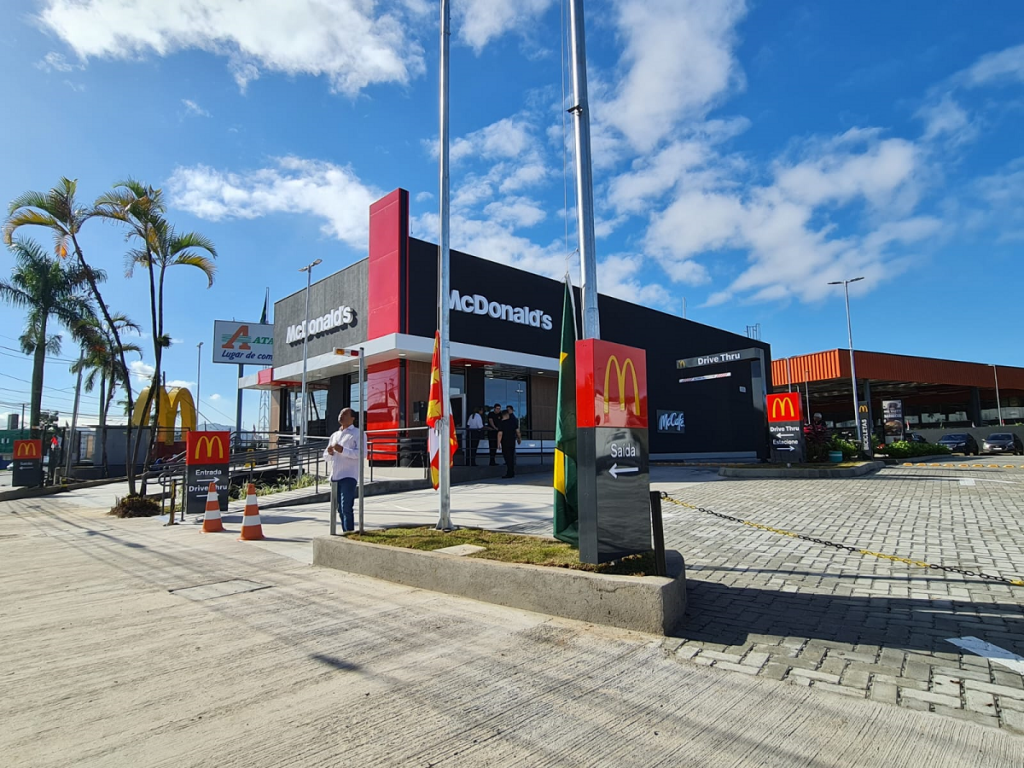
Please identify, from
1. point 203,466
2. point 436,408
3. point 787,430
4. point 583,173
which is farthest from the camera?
point 787,430

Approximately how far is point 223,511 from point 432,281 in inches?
392

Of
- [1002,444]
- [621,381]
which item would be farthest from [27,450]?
[1002,444]

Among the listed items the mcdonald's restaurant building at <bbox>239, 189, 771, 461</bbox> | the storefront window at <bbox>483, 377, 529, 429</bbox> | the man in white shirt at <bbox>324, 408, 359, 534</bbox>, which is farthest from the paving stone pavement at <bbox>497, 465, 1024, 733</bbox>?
the storefront window at <bbox>483, 377, 529, 429</bbox>

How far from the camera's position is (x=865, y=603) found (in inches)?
177

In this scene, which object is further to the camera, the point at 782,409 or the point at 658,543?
the point at 782,409

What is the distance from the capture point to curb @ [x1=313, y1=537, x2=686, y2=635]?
4004mm

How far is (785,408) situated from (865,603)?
1290 centimetres

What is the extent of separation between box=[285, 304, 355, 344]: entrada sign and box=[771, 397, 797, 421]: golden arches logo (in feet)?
46.1

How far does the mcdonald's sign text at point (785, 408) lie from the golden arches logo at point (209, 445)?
14.2 meters

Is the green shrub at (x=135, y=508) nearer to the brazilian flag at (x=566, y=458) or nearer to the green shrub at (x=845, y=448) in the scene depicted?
the brazilian flag at (x=566, y=458)

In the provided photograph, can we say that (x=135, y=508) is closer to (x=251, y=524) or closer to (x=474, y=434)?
(x=251, y=524)

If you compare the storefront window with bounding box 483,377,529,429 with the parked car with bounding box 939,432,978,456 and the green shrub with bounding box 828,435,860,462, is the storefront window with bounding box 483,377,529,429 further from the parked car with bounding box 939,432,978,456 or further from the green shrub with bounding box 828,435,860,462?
the parked car with bounding box 939,432,978,456

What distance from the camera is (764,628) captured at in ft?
13.2

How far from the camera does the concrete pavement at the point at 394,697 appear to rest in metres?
2.54
